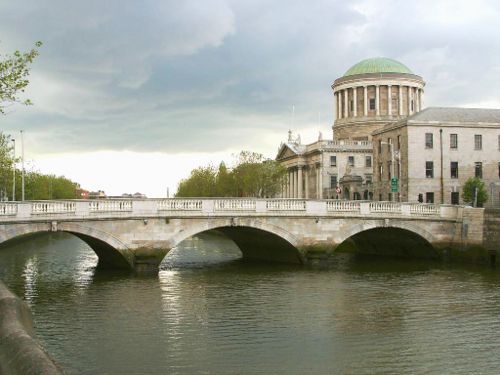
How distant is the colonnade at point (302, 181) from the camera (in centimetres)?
10412

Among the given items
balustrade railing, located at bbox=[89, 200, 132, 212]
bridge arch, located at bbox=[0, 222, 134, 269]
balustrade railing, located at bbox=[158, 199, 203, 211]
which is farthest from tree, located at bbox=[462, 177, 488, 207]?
balustrade railing, located at bbox=[89, 200, 132, 212]

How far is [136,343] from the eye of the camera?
21.8m

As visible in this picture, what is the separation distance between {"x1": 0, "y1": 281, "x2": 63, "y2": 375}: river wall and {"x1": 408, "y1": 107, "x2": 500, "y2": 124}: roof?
60.7 metres

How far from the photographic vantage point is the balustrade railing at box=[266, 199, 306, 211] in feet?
134

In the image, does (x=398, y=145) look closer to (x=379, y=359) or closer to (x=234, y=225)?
(x=234, y=225)

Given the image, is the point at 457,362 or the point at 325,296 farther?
the point at 325,296

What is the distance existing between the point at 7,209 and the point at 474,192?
50.2m

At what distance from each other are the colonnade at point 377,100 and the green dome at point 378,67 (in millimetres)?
3759

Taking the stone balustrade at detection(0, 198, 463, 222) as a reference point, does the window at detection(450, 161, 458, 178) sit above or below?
above

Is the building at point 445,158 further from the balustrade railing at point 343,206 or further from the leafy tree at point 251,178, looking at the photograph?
the balustrade railing at point 343,206

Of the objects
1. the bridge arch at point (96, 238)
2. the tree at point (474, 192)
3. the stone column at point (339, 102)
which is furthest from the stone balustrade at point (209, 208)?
the stone column at point (339, 102)

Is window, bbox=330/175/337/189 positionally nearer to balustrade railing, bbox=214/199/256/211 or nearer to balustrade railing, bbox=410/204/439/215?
balustrade railing, bbox=410/204/439/215

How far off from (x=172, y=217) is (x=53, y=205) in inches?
270

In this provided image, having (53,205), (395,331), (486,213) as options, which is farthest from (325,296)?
(486,213)
